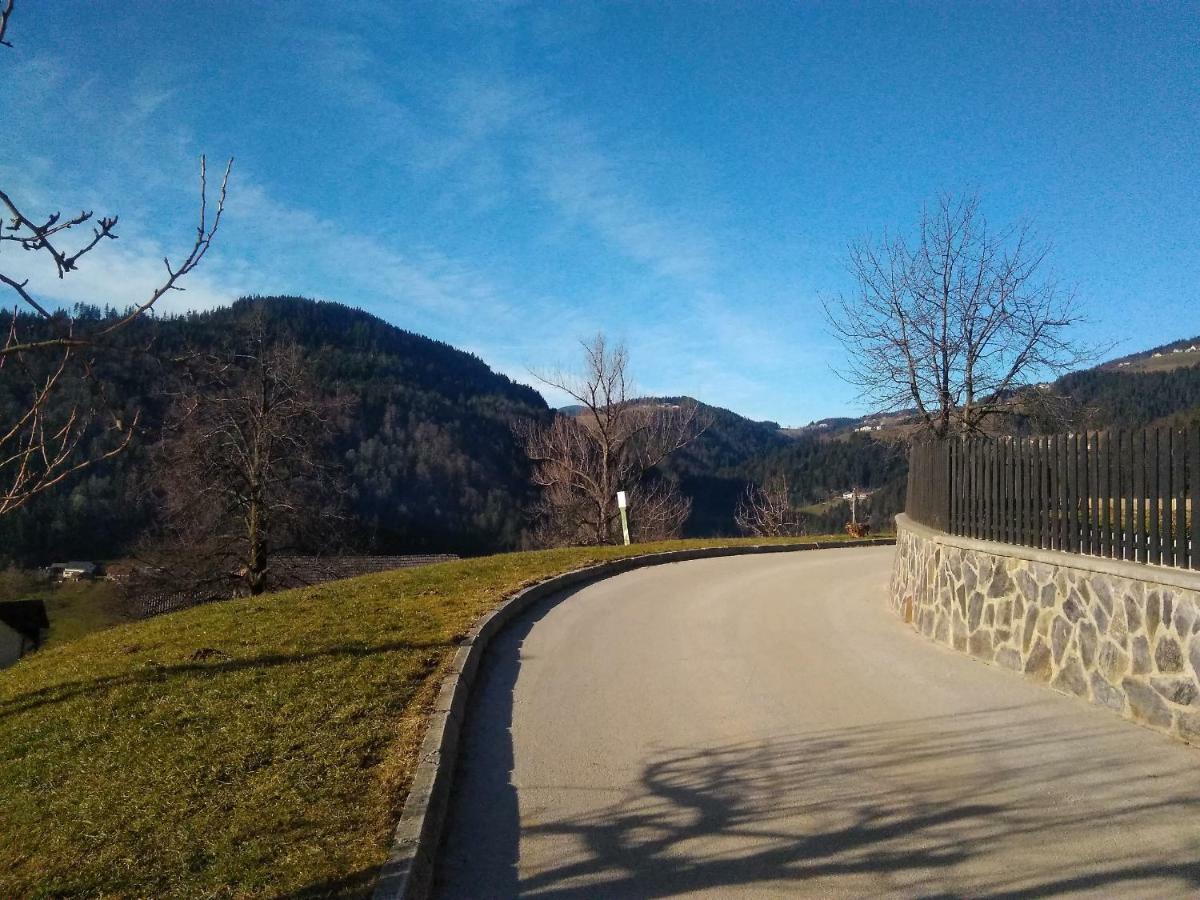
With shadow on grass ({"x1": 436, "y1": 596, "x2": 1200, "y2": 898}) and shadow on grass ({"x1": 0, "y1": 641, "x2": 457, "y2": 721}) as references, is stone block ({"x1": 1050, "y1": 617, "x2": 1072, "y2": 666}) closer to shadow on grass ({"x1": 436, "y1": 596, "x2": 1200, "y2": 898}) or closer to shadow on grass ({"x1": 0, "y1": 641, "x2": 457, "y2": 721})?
shadow on grass ({"x1": 436, "y1": 596, "x2": 1200, "y2": 898})

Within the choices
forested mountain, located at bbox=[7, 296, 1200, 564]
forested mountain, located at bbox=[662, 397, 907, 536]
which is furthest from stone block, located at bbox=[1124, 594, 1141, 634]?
forested mountain, located at bbox=[662, 397, 907, 536]

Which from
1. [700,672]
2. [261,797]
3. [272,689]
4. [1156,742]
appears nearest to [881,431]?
[700,672]

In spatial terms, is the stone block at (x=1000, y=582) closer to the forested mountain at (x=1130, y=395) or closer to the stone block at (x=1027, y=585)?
the stone block at (x=1027, y=585)

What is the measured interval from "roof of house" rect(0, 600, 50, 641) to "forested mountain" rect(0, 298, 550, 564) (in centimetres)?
278

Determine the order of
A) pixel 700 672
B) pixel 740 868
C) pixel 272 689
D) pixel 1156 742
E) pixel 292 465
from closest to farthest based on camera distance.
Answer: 1. pixel 740 868
2. pixel 1156 742
3. pixel 272 689
4. pixel 700 672
5. pixel 292 465

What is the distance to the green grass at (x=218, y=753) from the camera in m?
4.21

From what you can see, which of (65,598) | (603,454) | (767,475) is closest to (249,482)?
(603,454)

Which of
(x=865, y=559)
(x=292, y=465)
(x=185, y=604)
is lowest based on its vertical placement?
(x=185, y=604)

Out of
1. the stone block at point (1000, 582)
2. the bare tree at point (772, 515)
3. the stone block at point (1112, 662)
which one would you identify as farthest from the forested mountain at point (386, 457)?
the stone block at point (1112, 662)

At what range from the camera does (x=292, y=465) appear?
26.5 m

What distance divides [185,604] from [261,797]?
24.6m

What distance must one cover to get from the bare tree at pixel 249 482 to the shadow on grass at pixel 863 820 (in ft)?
67.2

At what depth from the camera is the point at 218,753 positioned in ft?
18.9

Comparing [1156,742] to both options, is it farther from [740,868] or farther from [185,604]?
[185,604]
